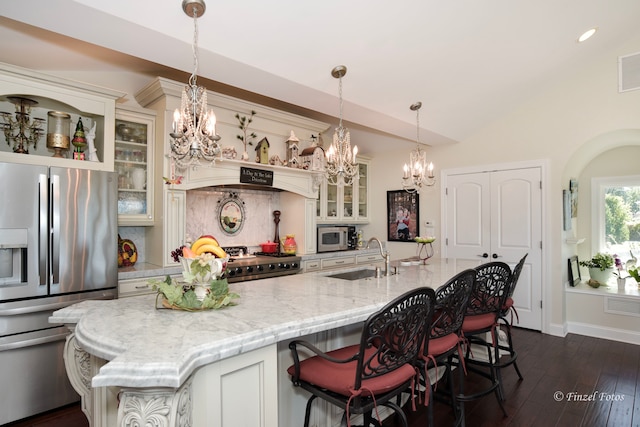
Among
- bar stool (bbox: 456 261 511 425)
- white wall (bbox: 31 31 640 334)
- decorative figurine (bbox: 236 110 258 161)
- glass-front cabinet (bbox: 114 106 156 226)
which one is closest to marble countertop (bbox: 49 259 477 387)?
bar stool (bbox: 456 261 511 425)

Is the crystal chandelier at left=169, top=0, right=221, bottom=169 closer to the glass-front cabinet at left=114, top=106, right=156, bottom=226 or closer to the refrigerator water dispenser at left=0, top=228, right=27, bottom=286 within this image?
the refrigerator water dispenser at left=0, top=228, right=27, bottom=286

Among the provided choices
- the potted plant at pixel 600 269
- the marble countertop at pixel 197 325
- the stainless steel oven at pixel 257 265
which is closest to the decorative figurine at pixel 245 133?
the stainless steel oven at pixel 257 265

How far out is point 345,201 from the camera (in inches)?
221

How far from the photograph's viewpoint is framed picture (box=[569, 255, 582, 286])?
A: 14.4 feet

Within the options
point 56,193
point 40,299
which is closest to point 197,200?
point 56,193

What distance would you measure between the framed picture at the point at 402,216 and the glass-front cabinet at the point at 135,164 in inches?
144

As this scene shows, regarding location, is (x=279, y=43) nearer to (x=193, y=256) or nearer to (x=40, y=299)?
(x=193, y=256)

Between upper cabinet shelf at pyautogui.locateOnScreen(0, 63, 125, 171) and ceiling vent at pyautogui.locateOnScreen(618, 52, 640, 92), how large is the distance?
201 inches

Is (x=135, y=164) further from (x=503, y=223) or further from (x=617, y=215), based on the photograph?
(x=617, y=215)

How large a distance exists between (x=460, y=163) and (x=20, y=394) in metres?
5.23

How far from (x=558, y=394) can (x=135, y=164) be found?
4194 mm

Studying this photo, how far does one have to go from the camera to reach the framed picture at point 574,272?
4.38 meters

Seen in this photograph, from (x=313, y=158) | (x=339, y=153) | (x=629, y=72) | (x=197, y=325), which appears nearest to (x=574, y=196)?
(x=629, y=72)

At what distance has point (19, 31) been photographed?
8.98 ft
